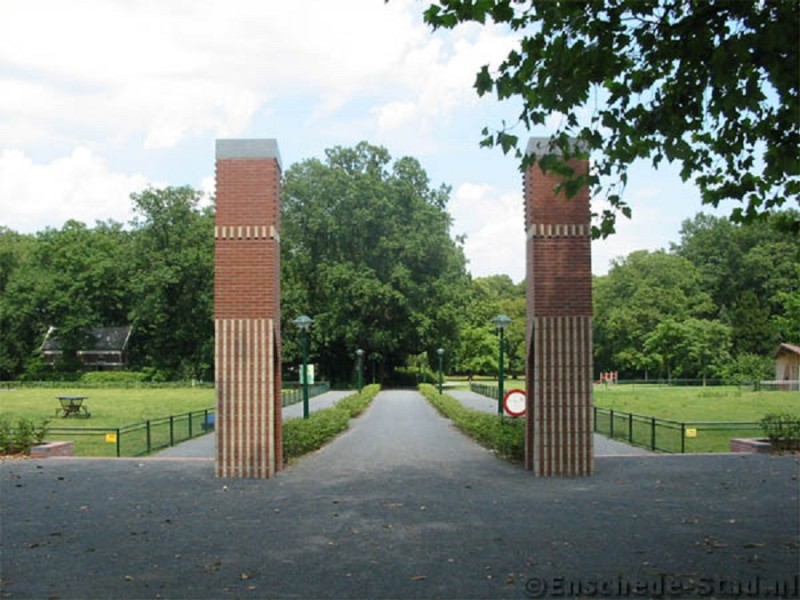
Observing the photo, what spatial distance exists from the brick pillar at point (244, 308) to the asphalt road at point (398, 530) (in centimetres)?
63

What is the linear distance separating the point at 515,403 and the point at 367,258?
4580cm

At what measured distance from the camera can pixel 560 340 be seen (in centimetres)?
1308

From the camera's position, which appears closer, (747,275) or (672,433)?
(672,433)

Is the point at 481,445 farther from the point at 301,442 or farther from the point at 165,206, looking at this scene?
the point at 165,206

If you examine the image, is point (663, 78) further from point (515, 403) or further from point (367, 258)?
point (367, 258)

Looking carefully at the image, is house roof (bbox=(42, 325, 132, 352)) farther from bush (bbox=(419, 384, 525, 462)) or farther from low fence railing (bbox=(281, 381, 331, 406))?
bush (bbox=(419, 384, 525, 462))

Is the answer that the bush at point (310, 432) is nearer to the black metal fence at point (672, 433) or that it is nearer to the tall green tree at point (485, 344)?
the black metal fence at point (672, 433)

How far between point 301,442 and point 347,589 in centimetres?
944

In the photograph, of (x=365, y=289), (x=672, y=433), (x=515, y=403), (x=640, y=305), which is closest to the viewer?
(x=515, y=403)

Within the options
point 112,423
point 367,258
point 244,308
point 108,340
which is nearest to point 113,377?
point 108,340

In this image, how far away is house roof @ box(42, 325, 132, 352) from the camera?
80831 millimetres

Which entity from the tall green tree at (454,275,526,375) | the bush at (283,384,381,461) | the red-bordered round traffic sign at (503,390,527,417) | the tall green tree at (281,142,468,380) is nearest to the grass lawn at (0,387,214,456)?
the bush at (283,384,381,461)

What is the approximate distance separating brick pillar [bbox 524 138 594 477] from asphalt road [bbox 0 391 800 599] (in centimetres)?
63

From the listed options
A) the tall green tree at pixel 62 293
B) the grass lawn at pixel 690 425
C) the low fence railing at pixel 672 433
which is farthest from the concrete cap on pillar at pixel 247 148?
the tall green tree at pixel 62 293
